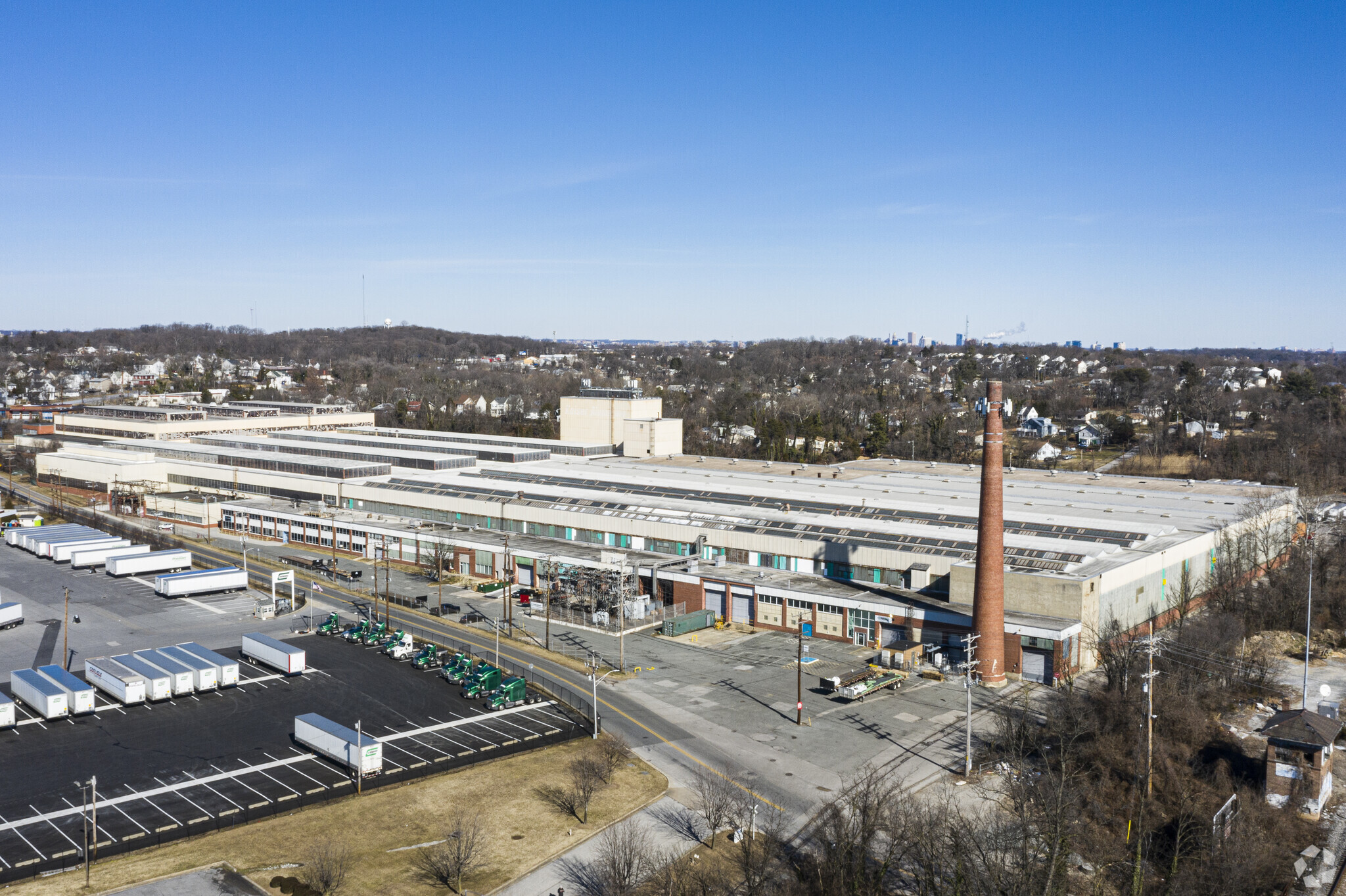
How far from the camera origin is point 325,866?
98.8 feet

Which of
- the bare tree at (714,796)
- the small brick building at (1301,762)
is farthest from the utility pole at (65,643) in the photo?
the small brick building at (1301,762)

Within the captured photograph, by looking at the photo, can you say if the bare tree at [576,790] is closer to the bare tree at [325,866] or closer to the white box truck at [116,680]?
the bare tree at [325,866]

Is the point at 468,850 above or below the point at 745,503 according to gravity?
below

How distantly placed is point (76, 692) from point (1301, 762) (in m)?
49.6

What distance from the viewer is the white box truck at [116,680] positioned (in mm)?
45562

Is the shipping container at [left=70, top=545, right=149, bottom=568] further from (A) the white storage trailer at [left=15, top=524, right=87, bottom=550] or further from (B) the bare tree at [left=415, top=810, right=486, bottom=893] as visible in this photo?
(B) the bare tree at [left=415, top=810, right=486, bottom=893]

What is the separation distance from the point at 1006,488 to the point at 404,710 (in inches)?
2126

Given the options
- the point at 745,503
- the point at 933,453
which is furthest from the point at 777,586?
the point at 933,453

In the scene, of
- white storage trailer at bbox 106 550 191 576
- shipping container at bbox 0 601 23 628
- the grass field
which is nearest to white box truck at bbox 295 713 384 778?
the grass field

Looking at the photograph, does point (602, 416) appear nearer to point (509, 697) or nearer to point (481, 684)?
point (481, 684)

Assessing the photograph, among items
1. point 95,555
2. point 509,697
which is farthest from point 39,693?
point 95,555

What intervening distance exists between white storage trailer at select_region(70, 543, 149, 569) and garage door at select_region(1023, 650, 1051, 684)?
61456 mm

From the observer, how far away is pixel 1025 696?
44375 millimetres

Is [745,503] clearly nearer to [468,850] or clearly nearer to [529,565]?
[529,565]
